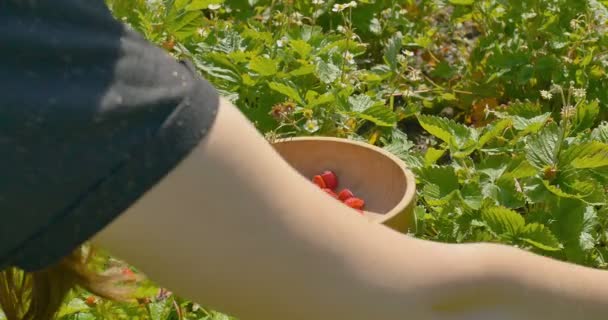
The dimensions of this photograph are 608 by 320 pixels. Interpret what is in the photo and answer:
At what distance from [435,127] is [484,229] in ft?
0.74

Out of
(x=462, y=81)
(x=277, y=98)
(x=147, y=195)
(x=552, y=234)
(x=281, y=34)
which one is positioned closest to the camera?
(x=147, y=195)

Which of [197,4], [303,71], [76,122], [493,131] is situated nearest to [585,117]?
[493,131]

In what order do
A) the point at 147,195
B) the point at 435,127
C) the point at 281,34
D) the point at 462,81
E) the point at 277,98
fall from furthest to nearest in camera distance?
the point at 462,81, the point at 281,34, the point at 277,98, the point at 435,127, the point at 147,195

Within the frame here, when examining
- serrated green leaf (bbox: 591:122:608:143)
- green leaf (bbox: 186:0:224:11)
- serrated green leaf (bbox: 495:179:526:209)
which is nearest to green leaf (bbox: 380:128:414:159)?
serrated green leaf (bbox: 495:179:526:209)

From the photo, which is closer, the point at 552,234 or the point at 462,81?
the point at 552,234

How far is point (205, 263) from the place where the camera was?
2.85ft

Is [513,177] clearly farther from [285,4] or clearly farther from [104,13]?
[104,13]

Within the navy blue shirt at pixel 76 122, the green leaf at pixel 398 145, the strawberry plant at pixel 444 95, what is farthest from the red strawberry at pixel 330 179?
the navy blue shirt at pixel 76 122

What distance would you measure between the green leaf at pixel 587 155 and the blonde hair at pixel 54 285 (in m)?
0.80

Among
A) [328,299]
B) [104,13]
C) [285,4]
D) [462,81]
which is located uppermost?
[104,13]

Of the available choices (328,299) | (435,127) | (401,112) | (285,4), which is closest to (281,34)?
(285,4)

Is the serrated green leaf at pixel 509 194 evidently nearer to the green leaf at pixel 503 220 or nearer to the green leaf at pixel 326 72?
the green leaf at pixel 503 220

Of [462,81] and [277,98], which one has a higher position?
[277,98]

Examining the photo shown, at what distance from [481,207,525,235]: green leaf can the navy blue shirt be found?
3.02 feet
